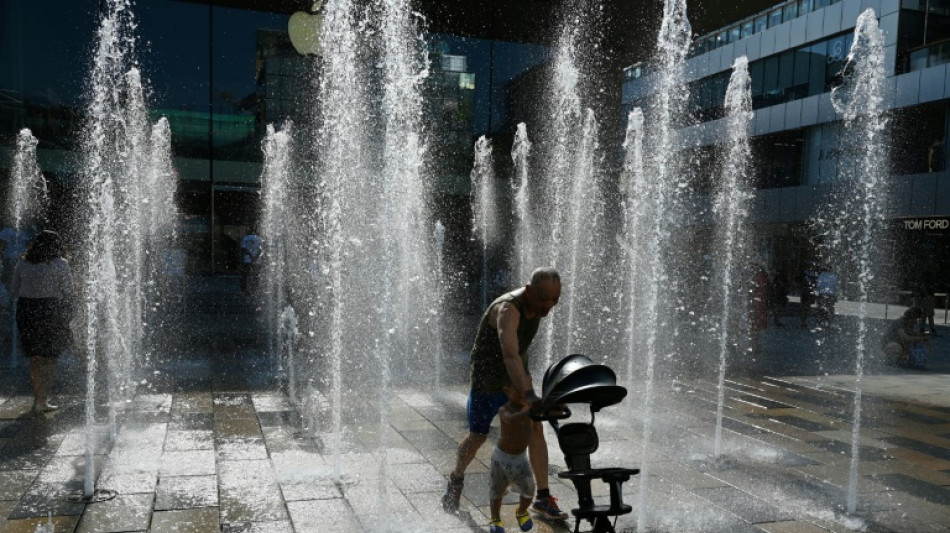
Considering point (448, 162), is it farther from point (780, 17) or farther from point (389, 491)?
point (389, 491)

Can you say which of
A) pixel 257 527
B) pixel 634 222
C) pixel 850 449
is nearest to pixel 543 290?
pixel 257 527

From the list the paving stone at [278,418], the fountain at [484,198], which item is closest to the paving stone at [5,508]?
the paving stone at [278,418]

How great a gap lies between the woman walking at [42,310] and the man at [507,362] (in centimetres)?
437

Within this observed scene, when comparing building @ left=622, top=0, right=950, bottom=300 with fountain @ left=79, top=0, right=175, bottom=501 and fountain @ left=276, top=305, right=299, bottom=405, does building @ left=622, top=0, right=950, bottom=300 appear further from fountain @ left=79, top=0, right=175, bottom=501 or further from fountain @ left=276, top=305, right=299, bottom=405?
fountain @ left=79, top=0, right=175, bottom=501

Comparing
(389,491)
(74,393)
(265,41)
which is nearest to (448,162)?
(265,41)

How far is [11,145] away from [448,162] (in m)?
12.6

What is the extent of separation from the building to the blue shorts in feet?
69.5

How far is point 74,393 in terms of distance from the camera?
26.6 ft

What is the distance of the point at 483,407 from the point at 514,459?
57cm

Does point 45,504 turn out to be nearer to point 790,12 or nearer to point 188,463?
point 188,463

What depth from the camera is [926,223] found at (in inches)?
1020

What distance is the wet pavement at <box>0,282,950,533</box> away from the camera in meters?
4.50

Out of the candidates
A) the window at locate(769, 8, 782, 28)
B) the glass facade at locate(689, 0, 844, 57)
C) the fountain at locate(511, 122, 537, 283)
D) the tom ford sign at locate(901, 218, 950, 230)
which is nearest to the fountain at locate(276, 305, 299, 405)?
the fountain at locate(511, 122, 537, 283)

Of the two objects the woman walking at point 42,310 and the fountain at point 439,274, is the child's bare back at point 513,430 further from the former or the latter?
the fountain at point 439,274
